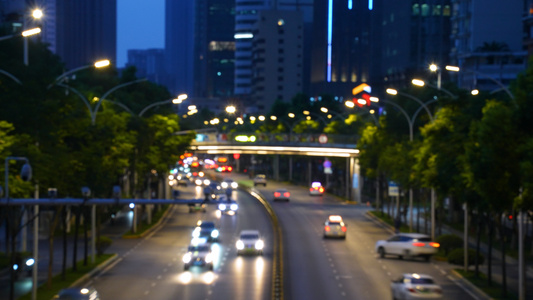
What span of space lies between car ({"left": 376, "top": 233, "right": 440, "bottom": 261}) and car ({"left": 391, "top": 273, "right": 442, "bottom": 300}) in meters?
17.8

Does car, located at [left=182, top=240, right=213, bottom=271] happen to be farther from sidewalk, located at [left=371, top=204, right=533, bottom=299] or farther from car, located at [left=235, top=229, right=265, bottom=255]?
sidewalk, located at [left=371, top=204, right=533, bottom=299]

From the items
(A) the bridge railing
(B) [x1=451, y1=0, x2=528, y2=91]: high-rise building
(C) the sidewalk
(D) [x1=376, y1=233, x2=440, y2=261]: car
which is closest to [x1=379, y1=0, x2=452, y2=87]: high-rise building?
(B) [x1=451, y1=0, x2=528, y2=91]: high-rise building

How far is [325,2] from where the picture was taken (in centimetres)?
5409

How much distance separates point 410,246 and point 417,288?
744 inches

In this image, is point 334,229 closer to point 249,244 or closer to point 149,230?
point 249,244

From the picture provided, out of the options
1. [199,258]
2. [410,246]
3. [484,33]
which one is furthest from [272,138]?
[199,258]

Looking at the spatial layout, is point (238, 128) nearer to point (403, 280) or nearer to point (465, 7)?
point (465, 7)

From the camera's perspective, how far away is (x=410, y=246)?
5125 cm

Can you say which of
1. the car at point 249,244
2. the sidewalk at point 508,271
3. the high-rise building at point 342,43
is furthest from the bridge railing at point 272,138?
the car at point 249,244

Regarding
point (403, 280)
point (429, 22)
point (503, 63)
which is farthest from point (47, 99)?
point (429, 22)

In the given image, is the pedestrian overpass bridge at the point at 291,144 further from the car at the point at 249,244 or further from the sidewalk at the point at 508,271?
the car at the point at 249,244

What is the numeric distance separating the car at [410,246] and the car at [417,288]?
1781 centimetres

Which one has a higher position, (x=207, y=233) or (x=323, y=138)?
(x=323, y=138)

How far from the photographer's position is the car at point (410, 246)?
50969 millimetres
